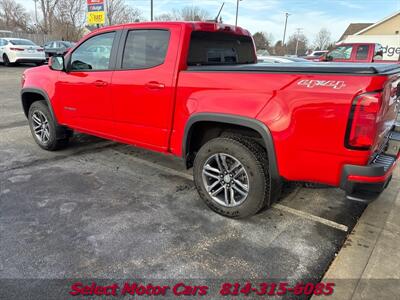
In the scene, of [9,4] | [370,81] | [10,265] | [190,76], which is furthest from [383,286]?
[9,4]

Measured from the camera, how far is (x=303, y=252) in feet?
8.98

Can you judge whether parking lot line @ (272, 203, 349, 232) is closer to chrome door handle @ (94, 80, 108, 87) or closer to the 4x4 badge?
the 4x4 badge

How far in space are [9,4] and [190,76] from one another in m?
71.9

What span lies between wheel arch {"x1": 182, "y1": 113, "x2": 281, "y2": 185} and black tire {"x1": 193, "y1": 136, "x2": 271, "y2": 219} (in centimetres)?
11

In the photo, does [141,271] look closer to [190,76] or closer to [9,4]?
[190,76]

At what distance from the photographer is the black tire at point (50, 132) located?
491 centimetres

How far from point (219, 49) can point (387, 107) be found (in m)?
2.01

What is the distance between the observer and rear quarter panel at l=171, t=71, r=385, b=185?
2.32m

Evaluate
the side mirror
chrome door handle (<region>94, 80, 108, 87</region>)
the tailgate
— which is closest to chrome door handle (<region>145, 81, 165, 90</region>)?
chrome door handle (<region>94, 80, 108, 87</region>)

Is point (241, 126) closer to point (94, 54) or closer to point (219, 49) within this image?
point (219, 49)

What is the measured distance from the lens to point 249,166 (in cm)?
294

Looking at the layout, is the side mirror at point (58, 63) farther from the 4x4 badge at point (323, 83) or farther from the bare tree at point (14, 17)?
the bare tree at point (14, 17)

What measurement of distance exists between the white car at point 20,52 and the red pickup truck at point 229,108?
601 inches

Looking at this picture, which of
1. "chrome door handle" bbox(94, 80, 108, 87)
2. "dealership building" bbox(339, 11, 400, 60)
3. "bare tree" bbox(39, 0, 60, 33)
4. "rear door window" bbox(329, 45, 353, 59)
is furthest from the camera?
"bare tree" bbox(39, 0, 60, 33)
